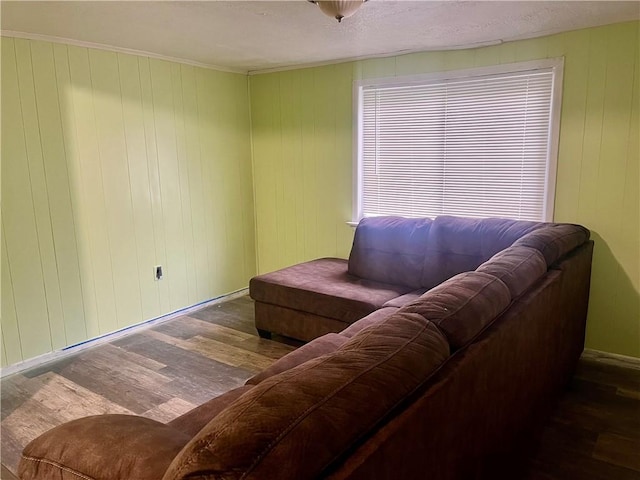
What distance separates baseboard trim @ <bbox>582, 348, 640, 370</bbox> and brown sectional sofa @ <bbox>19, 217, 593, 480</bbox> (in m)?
1.12

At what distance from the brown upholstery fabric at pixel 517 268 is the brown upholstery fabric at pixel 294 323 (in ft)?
4.49

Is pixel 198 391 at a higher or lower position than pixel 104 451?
lower

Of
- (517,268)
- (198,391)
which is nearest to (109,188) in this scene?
(198,391)

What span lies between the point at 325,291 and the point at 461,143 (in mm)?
1493

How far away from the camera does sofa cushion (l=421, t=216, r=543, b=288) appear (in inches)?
117

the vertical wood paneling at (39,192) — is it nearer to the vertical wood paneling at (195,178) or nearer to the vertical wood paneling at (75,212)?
the vertical wood paneling at (75,212)

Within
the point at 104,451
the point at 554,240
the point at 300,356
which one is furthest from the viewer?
the point at 554,240

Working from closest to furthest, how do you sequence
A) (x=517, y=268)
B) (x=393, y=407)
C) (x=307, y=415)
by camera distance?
1. (x=307, y=415)
2. (x=393, y=407)
3. (x=517, y=268)

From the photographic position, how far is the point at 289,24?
2.80 m

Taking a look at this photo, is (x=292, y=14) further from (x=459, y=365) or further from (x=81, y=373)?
(x=81, y=373)

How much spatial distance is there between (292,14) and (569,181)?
2036 mm

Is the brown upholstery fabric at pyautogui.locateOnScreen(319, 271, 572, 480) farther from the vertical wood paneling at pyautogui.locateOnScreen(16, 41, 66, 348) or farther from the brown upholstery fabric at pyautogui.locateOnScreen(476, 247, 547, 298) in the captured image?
the vertical wood paneling at pyautogui.locateOnScreen(16, 41, 66, 348)

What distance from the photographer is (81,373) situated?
10.1ft

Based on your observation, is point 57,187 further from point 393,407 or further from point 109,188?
point 393,407
